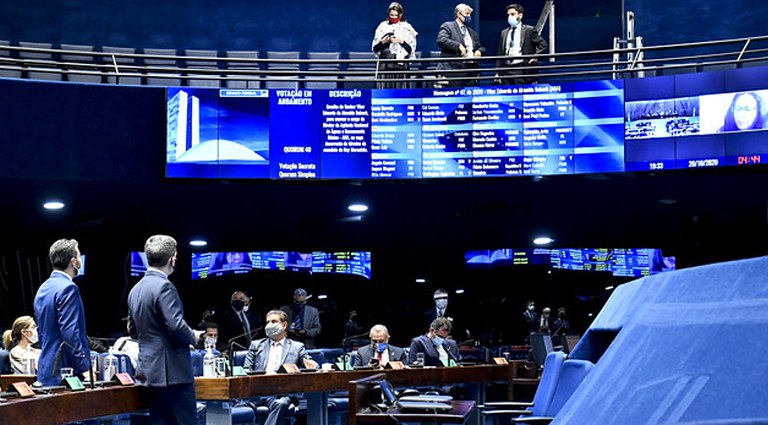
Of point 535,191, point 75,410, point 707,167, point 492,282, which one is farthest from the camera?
point 492,282

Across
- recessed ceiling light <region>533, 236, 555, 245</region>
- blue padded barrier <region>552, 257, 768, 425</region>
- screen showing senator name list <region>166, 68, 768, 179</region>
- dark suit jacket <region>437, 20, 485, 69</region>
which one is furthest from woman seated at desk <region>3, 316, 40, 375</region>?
recessed ceiling light <region>533, 236, 555, 245</region>

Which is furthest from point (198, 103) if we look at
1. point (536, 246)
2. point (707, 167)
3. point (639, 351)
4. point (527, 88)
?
point (639, 351)

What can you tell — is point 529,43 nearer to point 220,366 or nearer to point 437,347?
point 437,347

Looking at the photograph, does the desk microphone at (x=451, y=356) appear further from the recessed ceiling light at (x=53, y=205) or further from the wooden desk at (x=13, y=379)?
the recessed ceiling light at (x=53, y=205)

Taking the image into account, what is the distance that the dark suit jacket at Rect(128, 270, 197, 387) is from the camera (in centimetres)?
449

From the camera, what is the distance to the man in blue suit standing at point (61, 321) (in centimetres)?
473

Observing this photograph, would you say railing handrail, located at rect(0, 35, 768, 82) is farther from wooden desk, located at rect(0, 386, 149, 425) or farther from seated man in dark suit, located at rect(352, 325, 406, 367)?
wooden desk, located at rect(0, 386, 149, 425)

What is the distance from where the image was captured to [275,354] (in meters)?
7.39

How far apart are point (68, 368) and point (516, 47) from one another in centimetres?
814

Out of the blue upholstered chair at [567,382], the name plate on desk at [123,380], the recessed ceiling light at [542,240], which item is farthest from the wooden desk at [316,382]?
the recessed ceiling light at [542,240]

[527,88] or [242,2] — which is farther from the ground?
[242,2]

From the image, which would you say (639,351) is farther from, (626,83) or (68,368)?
(626,83)

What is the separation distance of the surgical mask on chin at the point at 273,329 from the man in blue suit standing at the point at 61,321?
8.16ft

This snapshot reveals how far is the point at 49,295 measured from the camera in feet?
15.7
